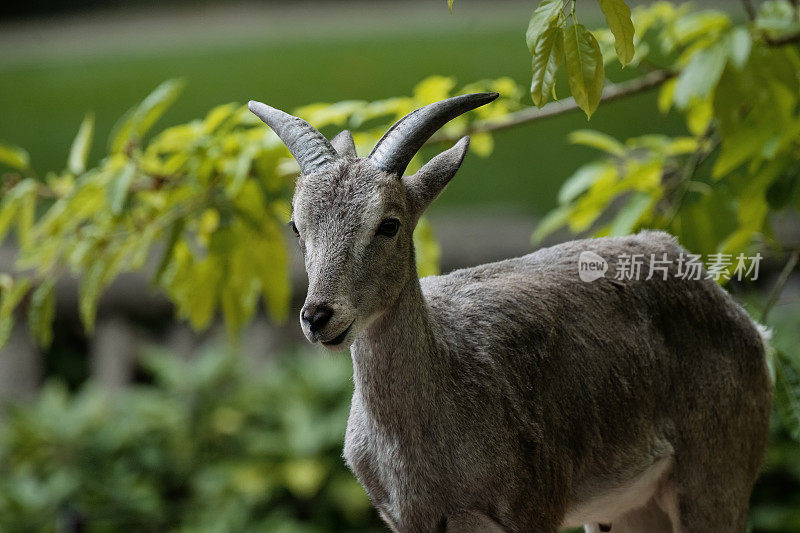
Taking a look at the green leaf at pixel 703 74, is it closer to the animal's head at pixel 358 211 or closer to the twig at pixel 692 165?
the twig at pixel 692 165

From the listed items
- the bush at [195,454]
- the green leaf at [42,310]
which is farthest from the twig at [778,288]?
the bush at [195,454]

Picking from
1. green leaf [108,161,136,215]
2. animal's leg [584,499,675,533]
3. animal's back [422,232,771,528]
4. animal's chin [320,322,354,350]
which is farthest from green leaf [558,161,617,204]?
animal's chin [320,322,354,350]

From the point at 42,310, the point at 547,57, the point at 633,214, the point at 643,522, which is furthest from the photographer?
the point at 42,310

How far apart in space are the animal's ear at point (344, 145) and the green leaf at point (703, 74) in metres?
0.89

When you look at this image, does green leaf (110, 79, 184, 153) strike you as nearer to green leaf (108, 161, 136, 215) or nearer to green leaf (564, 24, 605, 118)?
green leaf (108, 161, 136, 215)

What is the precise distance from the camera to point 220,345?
5.67 metres

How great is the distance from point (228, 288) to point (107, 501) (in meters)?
2.91

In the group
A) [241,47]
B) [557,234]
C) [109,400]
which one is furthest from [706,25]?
[109,400]

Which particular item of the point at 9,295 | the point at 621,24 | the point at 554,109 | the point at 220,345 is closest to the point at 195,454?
the point at 220,345

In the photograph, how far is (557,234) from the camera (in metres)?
5.57

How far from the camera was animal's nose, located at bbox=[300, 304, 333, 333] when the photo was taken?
1.20m

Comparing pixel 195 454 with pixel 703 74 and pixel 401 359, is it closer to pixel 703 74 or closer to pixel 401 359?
pixel 703 74

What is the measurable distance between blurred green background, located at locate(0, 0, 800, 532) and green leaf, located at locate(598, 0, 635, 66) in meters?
2.20

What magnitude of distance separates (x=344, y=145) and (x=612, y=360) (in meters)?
0.57
